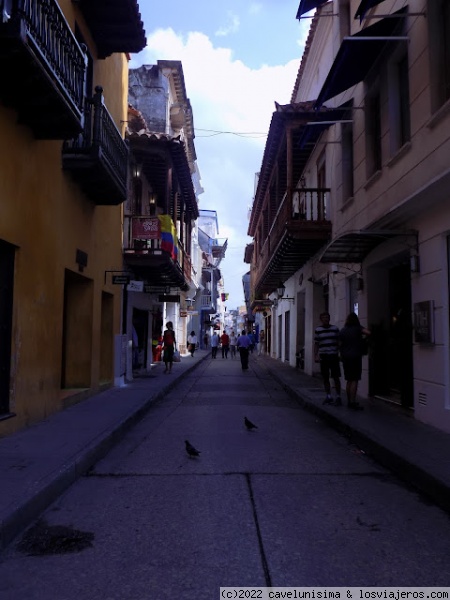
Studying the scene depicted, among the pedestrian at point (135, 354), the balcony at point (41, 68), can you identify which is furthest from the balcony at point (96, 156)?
the pedestrian at point (135, 354)

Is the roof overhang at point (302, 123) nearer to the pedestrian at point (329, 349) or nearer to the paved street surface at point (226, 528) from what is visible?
the pedestrian at point (329, 349)

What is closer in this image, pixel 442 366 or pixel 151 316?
pixel 442 366

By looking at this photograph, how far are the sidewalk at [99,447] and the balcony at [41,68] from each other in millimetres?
4167

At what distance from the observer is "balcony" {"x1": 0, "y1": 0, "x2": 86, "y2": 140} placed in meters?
5.77

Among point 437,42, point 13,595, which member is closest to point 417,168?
point 437,42

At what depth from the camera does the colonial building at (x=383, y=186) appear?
7684mm

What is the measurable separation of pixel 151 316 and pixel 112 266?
276 inches

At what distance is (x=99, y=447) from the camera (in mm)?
6551

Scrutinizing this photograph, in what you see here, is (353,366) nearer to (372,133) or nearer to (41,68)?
(372,133)

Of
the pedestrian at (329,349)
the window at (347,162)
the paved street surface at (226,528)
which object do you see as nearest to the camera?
the paved street surface at (226,528)

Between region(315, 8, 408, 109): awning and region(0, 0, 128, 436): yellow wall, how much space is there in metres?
4.68

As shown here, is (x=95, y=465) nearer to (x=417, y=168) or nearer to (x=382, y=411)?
(x=382, y=411)

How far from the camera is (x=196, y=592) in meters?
3.10

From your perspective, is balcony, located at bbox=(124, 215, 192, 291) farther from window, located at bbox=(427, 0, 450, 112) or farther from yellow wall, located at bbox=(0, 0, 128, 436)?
window, located at bbox=(427, 0, 450, 112)
